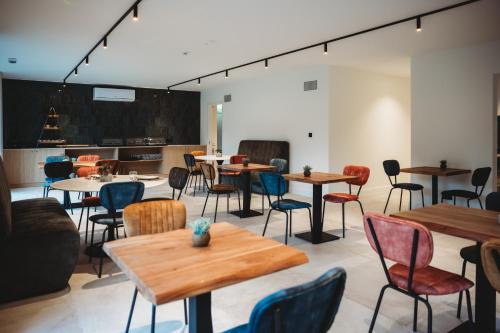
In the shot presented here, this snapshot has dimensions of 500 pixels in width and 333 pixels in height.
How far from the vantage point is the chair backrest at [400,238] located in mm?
2152

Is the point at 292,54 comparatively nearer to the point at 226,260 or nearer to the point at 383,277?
the point at 383,277

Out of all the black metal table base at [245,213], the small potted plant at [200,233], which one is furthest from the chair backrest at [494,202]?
the black metal table base at [245,213]

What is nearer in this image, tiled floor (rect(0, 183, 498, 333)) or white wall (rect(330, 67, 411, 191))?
tiled floor (rect(0, 183, 498, 333))

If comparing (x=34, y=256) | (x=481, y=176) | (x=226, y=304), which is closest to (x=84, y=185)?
(x=34, y=256)

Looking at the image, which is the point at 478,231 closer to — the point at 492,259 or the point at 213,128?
the point at 492,259

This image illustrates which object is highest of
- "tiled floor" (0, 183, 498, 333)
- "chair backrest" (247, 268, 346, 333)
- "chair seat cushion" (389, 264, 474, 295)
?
"chair backrest" (247, 268, 346, 333)

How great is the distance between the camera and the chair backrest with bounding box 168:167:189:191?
501cm

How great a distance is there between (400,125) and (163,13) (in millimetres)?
7073

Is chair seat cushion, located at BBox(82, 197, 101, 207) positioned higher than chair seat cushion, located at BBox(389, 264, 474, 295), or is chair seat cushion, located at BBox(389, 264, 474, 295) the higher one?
chair seat cushion, located at BBox(82, 197, 101, 207)

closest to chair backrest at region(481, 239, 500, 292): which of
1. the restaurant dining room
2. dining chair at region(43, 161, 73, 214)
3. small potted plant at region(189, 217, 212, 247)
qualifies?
the restaurant dining room

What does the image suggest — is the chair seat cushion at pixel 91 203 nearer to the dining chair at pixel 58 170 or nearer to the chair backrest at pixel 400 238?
the dining chair at pixel 58 170

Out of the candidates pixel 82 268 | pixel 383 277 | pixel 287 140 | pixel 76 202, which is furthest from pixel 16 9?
pixel 287 140

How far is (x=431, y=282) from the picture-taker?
2338mm

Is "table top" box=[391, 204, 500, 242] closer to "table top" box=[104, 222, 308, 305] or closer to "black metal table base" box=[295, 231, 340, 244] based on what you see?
"table top" box=[104, 222, 308, 305]
